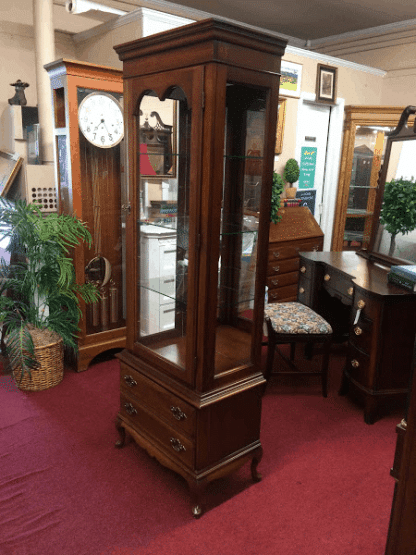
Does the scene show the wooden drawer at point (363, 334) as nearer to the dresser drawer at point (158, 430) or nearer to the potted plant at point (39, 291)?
the dresser drawer at point (158, 430)

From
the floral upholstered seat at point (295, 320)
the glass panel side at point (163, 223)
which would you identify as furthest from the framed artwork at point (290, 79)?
the glass panel side at point (163, 223)

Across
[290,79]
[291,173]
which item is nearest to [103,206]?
[291,173]

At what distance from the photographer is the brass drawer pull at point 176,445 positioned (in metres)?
2.10

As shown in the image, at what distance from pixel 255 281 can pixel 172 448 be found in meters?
0.89

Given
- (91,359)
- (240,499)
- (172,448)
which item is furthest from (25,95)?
(240,499)

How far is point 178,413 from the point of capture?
6.84ft

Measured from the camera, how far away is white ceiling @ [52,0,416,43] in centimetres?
470

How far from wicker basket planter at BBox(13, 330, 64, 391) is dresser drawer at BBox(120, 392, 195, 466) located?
884 mm

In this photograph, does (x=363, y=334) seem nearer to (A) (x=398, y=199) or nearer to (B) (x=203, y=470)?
(A) (x=398, y=199)

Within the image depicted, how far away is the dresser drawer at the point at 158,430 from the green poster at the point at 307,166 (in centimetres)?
374

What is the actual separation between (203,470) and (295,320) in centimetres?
137

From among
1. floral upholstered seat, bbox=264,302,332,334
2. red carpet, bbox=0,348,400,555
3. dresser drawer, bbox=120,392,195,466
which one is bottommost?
red carpet, bbox=0,348,400,555

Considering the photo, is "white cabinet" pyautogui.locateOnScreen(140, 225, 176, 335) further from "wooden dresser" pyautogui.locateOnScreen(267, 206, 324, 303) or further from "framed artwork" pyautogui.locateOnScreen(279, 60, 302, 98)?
"framed artwork" pyautogui.locateOnScreen(279, 60, 302, 98)

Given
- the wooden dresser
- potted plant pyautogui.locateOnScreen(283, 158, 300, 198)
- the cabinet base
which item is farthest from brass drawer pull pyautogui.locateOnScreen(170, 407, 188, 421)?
potted plant pyautogui.locateOnScreen(283, 158, 300, 198)
